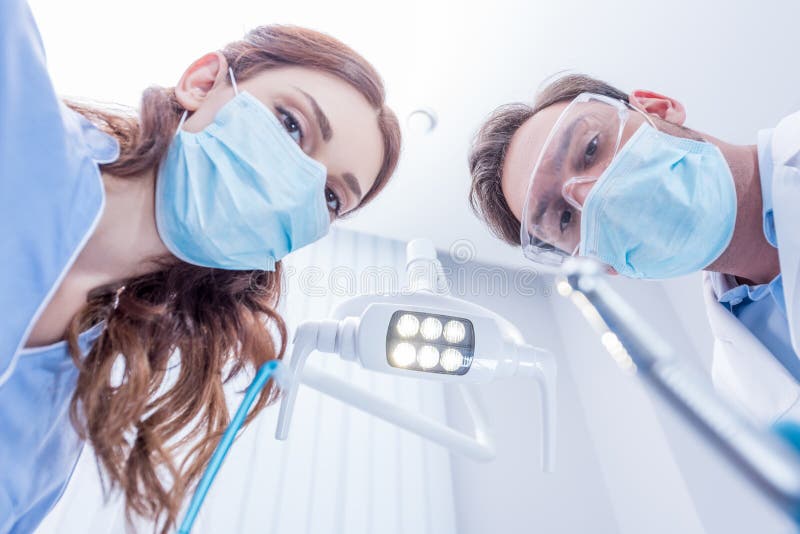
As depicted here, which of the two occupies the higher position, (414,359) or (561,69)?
(561,69)

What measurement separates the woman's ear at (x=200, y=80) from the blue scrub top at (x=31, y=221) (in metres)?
0.16

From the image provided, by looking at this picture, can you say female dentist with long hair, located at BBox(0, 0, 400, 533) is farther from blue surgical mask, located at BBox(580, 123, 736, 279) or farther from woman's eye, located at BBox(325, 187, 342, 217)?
blue surgical mask, located at BBox(580, 123, 736, 279)

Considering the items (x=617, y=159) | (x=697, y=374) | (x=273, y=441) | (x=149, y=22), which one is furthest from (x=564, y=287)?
(x=149, y=22)

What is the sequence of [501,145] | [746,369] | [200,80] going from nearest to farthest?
1. [200,80]
2. [746,369]
3. [501,145]

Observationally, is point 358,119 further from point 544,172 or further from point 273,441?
point 273,441

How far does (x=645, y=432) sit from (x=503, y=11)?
53.0 inches

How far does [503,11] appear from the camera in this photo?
1.39 m

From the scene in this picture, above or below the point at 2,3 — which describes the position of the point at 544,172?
below

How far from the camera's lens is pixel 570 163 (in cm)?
98

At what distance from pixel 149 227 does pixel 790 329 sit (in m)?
1.12

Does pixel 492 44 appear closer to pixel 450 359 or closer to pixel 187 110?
pixel 187 110

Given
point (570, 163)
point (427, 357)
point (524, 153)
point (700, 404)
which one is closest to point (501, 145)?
point (524, 153)

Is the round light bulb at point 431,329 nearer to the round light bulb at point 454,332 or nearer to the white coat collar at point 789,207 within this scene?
the round light bulb at point 454,332

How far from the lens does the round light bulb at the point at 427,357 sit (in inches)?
24.8
